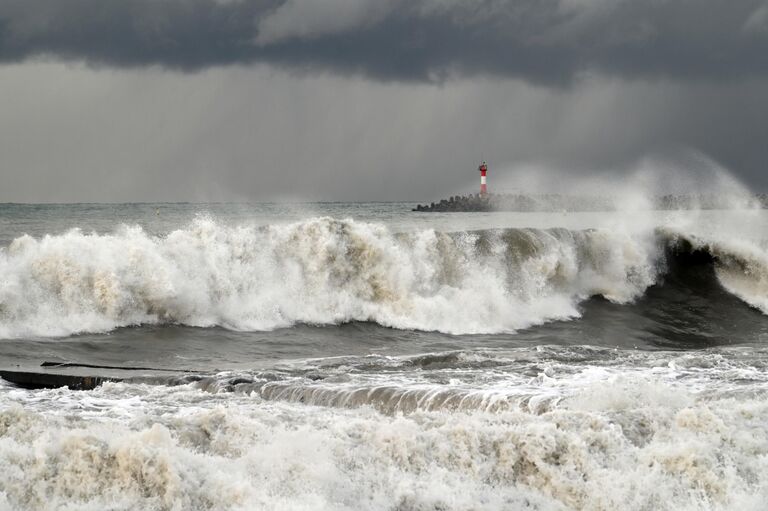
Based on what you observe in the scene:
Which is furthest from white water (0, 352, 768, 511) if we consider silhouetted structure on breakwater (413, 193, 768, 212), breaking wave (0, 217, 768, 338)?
silhouetted structure on breakwater (413, 193, 768, 212)

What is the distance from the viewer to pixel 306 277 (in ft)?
67.3

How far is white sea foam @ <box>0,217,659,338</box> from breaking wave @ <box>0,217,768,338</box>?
3cm

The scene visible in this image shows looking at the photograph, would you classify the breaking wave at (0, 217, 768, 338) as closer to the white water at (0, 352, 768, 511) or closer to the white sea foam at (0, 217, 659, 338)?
the white sea foam at (0, 217, 659, 338)

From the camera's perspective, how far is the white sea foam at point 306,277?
17.8m

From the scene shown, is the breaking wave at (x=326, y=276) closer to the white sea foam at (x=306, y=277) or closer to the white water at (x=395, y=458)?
the white sea foam at (x=306, y=277)

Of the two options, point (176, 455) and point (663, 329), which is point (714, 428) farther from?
point (663, 329)

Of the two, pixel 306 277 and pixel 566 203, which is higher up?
pixel 566 203

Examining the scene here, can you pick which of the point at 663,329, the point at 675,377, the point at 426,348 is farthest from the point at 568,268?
the point at 675,377

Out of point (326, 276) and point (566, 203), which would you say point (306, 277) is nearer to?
point (326, 276)

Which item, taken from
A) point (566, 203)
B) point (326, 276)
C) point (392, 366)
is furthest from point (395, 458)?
point (566, 203)

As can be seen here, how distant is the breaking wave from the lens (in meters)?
17.8

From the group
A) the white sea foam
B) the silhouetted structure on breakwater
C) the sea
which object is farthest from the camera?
the silhouetted structure on breakwater

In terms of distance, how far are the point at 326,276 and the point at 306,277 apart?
454 millimetres

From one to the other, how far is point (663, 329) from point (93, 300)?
12311mm
